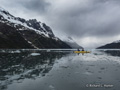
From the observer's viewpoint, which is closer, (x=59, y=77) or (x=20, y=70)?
(x=59, y=77)

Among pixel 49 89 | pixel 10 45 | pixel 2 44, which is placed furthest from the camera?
pixel 10 45

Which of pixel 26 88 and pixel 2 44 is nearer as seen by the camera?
pixel 26 88

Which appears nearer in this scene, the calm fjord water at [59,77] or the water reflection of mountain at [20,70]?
the calm fjord water at [59,77]

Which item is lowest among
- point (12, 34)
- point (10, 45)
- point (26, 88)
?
point (26, 88)

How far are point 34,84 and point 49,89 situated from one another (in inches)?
100

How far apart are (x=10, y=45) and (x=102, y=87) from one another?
152675 millimetres

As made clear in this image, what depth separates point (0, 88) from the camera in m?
13.2

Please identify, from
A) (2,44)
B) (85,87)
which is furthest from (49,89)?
(2,44)

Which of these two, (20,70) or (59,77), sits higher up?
(20,70)

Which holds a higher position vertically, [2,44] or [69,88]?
[2,44]

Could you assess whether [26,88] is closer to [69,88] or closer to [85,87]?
[69,88]

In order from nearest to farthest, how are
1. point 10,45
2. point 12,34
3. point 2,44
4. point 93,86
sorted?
point 93,86
point 2,44
point 10,45
point 12,34

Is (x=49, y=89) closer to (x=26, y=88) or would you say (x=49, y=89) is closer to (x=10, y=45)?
(x=26, y=88)

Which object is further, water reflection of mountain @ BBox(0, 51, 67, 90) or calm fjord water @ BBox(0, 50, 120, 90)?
water reflection of mountain @ BBox(0, 51, 67, 90)
